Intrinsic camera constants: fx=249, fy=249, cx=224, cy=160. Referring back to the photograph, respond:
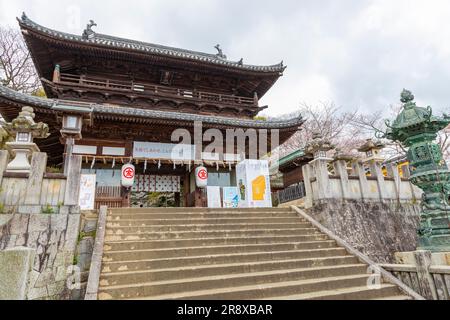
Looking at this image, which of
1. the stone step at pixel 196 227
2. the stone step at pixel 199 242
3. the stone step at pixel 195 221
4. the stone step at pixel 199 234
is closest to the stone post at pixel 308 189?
the stone step at pixel 195 221

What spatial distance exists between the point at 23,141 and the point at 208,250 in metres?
5.64

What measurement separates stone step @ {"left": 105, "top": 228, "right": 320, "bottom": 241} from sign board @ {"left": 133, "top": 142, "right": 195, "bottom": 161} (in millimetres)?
6039

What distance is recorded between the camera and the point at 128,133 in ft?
39.2

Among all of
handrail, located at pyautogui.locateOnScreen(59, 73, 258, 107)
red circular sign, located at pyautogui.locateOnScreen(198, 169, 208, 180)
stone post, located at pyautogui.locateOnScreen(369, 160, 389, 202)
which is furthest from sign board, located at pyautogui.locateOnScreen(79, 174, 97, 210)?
stone post, located at pyautogui.locateOnScreen(369, 160, 389, 202)

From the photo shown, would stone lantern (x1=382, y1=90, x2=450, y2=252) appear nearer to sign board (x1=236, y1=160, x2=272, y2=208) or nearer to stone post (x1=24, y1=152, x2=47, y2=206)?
sign board (x1=236, y1=160, x2=272, y2=208)

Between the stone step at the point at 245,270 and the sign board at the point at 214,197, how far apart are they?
682 centimetres

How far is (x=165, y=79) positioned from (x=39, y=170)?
9761 mm

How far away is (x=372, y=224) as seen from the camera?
28.0 ft

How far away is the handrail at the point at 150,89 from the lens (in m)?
12.8

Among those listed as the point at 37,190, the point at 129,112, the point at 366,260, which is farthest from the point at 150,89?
the point at 366,260

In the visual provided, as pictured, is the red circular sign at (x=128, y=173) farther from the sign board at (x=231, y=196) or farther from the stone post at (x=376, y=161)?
the stone post at (x=376, y=161)

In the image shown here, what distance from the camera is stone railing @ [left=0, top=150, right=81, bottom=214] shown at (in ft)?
19.3

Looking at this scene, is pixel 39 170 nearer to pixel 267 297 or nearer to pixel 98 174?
pixel 98 174
